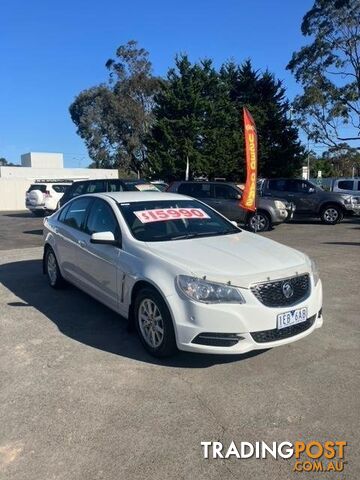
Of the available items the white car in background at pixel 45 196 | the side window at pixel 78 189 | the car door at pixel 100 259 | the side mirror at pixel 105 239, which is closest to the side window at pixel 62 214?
the car door at pixel 100 259

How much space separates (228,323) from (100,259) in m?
1.96

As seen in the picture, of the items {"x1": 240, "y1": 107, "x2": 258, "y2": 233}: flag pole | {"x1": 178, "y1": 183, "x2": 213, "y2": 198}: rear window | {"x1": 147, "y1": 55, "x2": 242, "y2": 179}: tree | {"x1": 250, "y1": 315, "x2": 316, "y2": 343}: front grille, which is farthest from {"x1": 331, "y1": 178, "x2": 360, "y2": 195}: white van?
{"x1": 250, "y1": 315, "x2": 316, "y2": 343}: front grille

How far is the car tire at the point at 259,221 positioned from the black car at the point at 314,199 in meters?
3.11

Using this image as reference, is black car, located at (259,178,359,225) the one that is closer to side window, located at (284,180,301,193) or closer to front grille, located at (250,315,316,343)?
side window, located at (284,180,301,193)

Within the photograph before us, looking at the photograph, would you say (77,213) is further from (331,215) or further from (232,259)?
(331,215)

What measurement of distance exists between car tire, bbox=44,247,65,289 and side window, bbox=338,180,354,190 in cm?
1658

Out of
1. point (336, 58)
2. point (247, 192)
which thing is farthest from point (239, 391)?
point (336, 58)

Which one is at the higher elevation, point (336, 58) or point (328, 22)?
point (328, 22)

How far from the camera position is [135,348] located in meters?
4.75

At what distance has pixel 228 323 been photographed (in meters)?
3.92

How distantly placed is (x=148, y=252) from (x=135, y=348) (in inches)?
38.9

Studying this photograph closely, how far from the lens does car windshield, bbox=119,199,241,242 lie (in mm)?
5133

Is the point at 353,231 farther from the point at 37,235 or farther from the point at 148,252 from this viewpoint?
the point at 148,252

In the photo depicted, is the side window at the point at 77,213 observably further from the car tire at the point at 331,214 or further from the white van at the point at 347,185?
the white van at the point at 347,185
